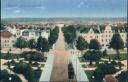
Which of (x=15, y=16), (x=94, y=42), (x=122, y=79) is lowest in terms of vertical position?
(x=122, y=79)

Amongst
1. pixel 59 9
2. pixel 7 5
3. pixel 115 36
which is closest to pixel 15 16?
pixel 7 5

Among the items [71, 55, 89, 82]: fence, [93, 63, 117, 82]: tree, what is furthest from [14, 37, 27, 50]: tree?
[93, 63, 117, 82]: tree

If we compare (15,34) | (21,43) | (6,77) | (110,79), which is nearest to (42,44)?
(21,43)

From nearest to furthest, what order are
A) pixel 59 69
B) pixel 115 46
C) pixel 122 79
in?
pixel 122 79
pixel 59 69
pixel 115 46

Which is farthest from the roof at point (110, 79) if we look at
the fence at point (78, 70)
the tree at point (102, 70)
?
the fence at point (78, 70)

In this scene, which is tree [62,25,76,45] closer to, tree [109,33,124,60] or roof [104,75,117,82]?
tree [109,33,124,60]

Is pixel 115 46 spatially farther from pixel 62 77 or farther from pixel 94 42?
pixel 62 77

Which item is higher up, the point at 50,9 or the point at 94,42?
the point at 50,9
